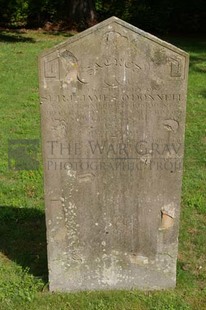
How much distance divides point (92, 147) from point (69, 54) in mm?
700

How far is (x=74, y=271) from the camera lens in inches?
159

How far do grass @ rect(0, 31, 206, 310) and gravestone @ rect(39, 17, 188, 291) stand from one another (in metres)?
0.15

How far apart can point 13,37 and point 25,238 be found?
13.0m

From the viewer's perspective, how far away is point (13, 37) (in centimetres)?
1675

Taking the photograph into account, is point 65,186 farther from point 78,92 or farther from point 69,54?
point 69,54

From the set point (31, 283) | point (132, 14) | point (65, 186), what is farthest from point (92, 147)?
point (132, 14)

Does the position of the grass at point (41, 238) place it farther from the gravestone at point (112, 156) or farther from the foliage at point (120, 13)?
the foliage at point (120, 13)

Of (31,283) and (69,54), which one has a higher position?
(69,54)

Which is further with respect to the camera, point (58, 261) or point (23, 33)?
point (23, 33)

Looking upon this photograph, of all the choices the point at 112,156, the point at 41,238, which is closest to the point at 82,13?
the point at 41,238

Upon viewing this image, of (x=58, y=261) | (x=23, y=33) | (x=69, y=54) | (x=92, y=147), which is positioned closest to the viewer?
(x=69, y=54)

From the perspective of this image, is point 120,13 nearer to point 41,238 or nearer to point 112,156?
point 41,238

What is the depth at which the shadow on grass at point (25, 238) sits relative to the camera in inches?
177

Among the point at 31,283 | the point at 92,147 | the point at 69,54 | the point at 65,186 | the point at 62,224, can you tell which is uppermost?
the point at 69,54
